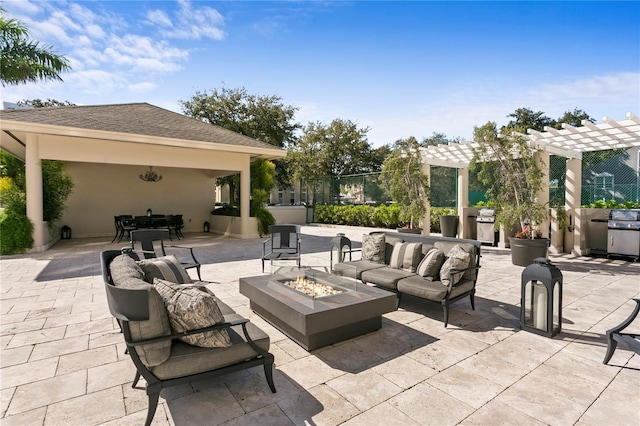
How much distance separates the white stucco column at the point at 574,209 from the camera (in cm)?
823

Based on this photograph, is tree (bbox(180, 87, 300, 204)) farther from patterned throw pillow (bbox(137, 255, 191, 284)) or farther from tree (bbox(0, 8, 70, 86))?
patterned throw pillow (bbox(137, 255, 191, 284))

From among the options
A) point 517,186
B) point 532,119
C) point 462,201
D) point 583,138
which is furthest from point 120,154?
point 532,119

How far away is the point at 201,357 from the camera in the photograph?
2.09 meters

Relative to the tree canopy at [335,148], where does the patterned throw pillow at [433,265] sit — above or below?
below

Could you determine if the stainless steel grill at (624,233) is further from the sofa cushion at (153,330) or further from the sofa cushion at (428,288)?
the sofa cushion at (153,330)

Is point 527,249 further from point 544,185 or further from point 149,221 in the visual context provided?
point 149,221

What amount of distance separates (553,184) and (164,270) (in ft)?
53.8

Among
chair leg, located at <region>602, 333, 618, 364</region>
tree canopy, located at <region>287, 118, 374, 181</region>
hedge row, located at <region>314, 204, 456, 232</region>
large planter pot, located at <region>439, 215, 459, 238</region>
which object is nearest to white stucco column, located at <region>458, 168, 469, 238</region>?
large planter pot, located at <region>439, 215, 459, 238</region>

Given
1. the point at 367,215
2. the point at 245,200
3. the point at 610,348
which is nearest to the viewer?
the point at 610,348

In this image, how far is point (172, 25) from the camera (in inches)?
295

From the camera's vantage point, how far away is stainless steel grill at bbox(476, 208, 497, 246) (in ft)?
31.5

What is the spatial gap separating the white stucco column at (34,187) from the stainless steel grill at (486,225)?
40.1ft

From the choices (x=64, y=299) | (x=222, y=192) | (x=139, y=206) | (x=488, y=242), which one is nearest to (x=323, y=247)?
(x=488, y=242)

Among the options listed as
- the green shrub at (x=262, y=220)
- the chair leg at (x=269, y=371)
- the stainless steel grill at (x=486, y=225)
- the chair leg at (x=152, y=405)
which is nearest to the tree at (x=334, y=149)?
the green shrub at (x=262, y=220)
